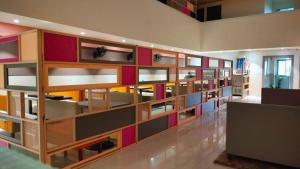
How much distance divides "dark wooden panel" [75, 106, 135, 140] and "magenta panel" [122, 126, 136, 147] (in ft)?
0.39

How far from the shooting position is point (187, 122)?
6086 mm

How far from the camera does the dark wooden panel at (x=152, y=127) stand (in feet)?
14.8

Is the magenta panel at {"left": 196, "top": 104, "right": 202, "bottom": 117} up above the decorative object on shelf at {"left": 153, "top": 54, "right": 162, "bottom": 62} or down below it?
below

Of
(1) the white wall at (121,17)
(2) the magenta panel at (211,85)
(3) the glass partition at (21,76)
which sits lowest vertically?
(2) the magenta panel at (211,85)


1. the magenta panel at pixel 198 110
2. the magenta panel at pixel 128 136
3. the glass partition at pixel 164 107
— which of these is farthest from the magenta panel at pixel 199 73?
the magenta panel at pixel 128 136

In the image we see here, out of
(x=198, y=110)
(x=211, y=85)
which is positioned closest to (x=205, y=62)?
(x=211, y=85)

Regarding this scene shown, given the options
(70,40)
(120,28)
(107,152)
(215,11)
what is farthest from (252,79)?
(70,40)

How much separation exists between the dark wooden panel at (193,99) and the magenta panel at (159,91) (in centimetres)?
124

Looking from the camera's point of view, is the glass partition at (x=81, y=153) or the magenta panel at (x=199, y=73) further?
the magenta panel at (x=199, y=73)

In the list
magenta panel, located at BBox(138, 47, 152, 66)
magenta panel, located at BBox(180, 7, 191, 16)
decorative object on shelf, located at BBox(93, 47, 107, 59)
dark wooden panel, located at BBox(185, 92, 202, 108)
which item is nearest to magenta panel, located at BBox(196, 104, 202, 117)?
dark wooden panel, located at BBox(185, 92, 202, 108)

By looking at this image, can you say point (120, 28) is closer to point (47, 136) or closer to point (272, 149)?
point (47, 136)

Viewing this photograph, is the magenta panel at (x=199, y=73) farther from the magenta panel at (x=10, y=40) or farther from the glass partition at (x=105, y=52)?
the magenta panel at (x=10, y=40)

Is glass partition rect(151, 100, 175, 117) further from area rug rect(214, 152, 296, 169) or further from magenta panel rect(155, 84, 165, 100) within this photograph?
area rug rect(214, 152, 296, 169)

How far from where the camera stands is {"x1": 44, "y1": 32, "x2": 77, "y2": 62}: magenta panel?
274cm
